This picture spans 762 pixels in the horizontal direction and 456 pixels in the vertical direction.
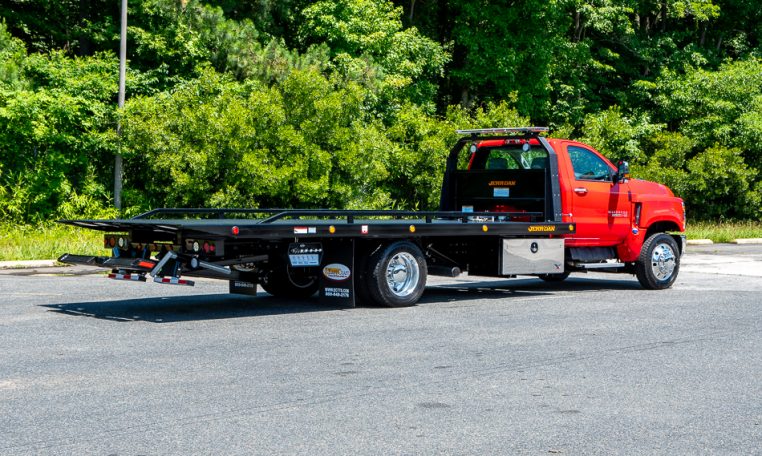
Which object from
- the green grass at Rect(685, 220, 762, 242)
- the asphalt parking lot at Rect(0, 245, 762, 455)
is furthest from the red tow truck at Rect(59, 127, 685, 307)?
the green grass at Rect(685, 220, 762, 242)

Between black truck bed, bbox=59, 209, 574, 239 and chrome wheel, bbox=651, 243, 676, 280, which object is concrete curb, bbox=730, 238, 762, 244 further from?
black truck bed, bbox=59, 209, 574, 239

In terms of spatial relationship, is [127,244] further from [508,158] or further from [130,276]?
[508,158]

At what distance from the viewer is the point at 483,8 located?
38.8 meters

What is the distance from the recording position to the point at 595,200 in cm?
1436

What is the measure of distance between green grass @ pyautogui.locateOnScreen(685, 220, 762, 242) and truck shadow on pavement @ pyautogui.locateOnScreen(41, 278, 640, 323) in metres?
16.4

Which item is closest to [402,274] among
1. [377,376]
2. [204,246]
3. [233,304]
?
[233,304]

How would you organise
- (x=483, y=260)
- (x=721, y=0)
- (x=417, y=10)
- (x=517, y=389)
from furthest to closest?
(x=721, y=0)
(x=417, y=10)
(x=483, y=260)
(x=517, y=389)

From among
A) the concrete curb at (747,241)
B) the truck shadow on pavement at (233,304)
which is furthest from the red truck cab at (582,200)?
the concrete curb at (747,241)

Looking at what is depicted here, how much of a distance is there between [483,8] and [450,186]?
82.6ft

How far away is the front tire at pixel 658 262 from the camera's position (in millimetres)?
14781

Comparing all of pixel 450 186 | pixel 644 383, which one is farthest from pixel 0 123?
pixel 644 383

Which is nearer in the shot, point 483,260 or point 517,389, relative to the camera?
point 517,389

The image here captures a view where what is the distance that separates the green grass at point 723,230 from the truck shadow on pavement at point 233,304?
1642cm

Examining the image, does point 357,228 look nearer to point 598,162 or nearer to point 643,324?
point 643,324
